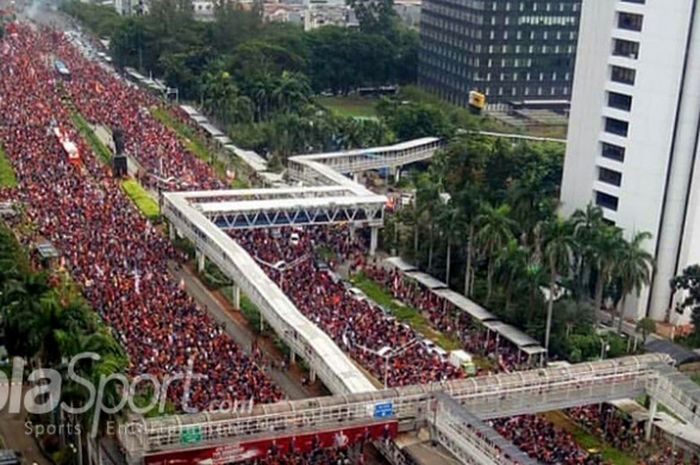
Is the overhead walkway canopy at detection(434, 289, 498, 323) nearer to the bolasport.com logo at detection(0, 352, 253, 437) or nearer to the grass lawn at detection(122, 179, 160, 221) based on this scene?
the bolasport.com logo at detection(0, 352, 253, 437)

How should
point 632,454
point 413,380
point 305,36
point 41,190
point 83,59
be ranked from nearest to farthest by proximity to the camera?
point 632,454 → point 413,380 → point 41,190 → point 305,36 → point 83,59

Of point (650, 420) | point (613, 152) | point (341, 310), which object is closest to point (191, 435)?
point (341, 310)

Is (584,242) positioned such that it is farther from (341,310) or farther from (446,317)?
(341,310)

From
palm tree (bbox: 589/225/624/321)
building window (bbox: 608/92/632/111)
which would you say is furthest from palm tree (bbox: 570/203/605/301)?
building window (bbox: 608/92/632/111)

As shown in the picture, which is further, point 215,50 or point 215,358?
point 215,50

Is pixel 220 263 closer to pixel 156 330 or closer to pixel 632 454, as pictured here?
pixel 156 330

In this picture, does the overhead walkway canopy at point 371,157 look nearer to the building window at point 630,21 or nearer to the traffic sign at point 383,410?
the building window at point 630,21

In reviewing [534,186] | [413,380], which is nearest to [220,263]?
[413,380]
